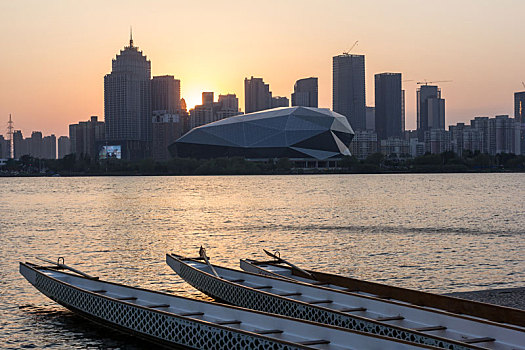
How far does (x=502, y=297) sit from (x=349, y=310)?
559 centimetres

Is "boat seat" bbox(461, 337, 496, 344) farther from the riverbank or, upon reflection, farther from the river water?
the river water

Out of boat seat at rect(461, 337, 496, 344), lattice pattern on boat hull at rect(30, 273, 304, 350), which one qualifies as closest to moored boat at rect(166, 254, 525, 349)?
boat seat at rect(461, 337, 496, 344)

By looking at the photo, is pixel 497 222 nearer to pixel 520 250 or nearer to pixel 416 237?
pixel 416 237

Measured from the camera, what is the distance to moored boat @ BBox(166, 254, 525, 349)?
1376 centimetres

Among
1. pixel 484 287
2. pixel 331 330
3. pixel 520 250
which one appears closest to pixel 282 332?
pixel 331 330

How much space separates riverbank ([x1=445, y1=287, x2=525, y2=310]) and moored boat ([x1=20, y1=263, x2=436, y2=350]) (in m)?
7.56

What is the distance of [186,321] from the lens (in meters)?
15.8

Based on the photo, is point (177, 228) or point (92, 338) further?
point (177, 228)

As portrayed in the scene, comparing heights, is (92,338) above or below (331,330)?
below

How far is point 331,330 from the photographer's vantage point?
45.2ft

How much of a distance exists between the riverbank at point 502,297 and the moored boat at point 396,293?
10.5ft

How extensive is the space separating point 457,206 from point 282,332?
68.2 m

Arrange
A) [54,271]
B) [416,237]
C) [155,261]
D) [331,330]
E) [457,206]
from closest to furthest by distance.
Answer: [331,330], [54,271], [155,261], [416,237], [457,206]

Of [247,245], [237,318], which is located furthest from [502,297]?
[247,245]
